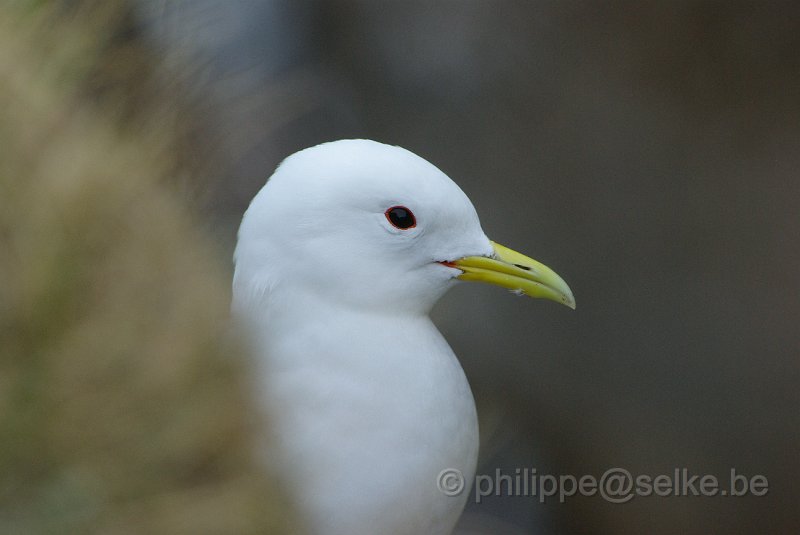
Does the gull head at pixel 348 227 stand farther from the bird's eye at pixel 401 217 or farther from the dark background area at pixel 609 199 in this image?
the dark background area at pixel 609 199

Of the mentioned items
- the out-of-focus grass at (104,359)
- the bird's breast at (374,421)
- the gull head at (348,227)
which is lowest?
the out-of-focus grass at (104,359)

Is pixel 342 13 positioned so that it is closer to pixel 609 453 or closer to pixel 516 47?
pixel 516 47

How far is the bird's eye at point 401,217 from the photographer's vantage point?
1329 millimetres

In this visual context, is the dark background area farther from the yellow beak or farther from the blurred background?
the yellow beak

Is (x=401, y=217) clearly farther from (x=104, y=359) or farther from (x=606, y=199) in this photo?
(x=606, y=199)

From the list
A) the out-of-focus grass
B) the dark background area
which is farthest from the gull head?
the dark background area

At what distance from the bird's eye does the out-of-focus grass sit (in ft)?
1.86

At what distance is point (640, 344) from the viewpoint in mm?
2354

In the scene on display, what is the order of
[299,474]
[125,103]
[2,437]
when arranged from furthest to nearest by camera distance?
1. [125,103]
2. [299,474]
3. [2,437]

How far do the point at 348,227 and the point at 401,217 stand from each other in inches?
3.3

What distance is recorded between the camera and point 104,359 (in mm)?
632

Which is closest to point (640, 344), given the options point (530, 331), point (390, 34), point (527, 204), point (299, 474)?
point (530, 331)

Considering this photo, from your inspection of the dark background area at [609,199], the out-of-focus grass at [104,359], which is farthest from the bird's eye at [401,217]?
the dark background area at [609,199]

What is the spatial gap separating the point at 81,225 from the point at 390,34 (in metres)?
1.93
